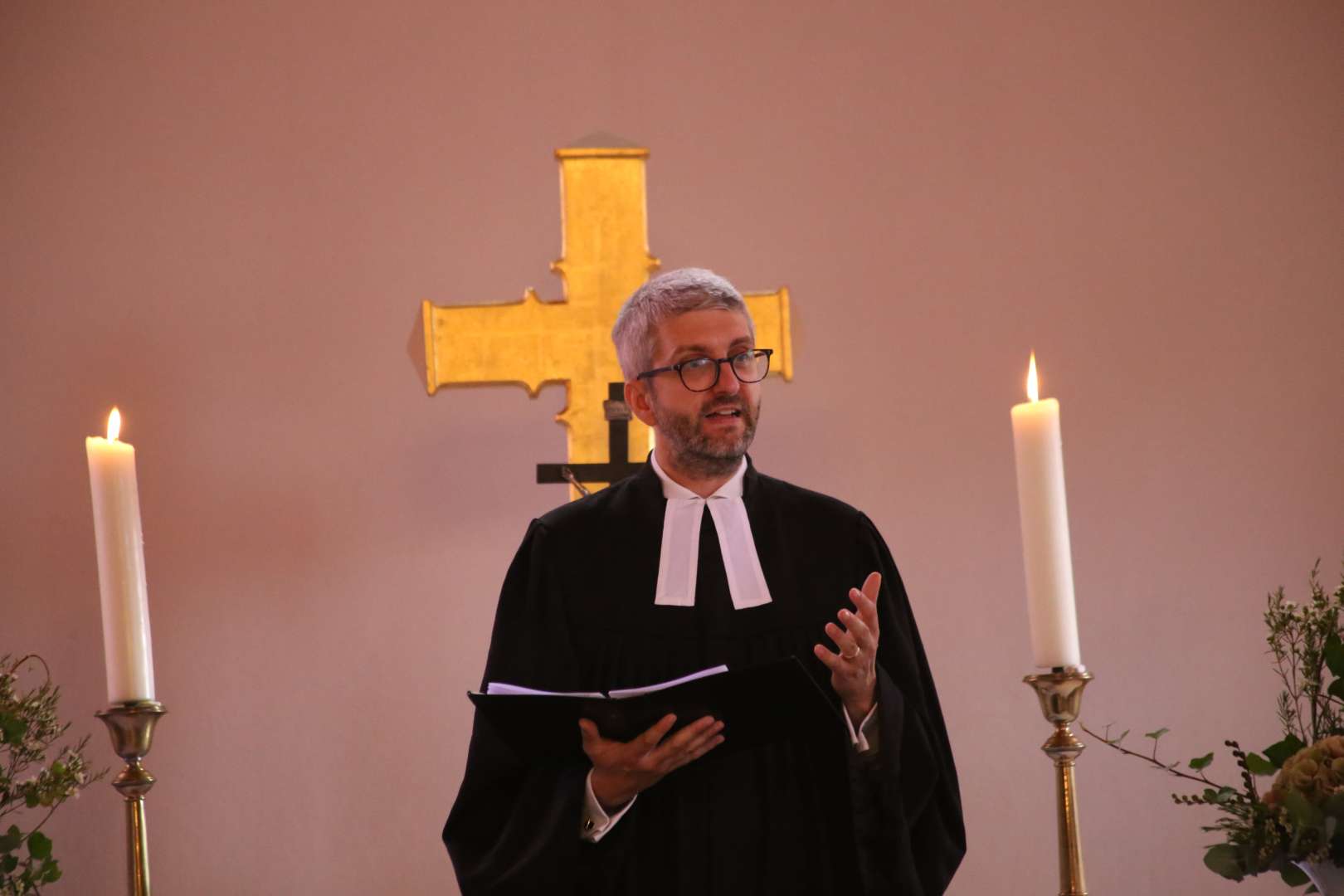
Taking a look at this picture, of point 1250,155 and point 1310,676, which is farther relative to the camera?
point 1250,155

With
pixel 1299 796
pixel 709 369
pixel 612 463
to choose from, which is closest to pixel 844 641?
pixel 709 369

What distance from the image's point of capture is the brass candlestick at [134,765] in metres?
2.82

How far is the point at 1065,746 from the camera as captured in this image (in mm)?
2664

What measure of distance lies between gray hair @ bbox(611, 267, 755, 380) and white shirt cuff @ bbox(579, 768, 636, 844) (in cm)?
80

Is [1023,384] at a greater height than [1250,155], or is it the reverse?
[1250,155]

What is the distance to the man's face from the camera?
2785 millimetres

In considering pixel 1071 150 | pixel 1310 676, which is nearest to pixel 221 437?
pixel 1071 150

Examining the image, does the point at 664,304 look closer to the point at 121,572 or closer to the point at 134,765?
the point at 121,572

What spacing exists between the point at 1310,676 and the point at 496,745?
4.50ft

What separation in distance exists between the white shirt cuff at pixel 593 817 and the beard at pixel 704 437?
2.06ft

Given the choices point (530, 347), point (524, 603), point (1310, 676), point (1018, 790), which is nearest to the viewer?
point (1310, 676)

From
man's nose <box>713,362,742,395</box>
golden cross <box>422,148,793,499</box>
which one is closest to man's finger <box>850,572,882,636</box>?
man's nose <box>713,362,742,395</box>

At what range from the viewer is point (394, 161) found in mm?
4418

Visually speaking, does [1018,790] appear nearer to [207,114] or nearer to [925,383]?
[925,383]
